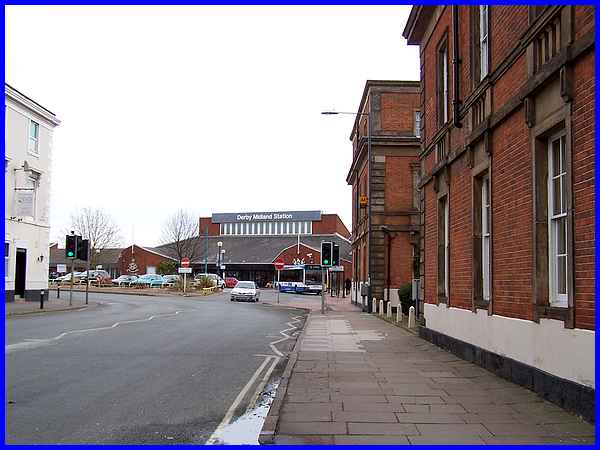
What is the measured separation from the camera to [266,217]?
119 metres

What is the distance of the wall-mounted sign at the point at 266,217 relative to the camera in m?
115

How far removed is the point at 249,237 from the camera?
103812 millimetres

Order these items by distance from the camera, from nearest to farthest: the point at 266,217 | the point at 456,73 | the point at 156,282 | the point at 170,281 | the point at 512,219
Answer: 1. the point at 512,219
2. the point at 456,73
3. the point at 156,282
4. the point at 170,281
5. the point at 266,217

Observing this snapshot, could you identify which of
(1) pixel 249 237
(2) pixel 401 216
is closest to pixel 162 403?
(2) pixel 401 216

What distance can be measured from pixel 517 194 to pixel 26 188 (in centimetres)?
2940

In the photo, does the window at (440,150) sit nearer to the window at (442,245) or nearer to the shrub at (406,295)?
the window at (442,245)

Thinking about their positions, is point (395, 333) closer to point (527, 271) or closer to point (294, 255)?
point (527, 271)

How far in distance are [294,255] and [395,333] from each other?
226 feet

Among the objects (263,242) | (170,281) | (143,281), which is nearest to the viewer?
(143,281)

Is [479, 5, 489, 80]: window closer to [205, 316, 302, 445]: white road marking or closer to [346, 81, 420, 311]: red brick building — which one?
[205, 316, 302, 445]: white road marking

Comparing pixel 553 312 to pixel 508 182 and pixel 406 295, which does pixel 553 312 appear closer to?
pixel 508 182

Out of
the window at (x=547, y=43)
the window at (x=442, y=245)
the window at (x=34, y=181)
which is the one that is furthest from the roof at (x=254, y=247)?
the window at (x=547, y=43)

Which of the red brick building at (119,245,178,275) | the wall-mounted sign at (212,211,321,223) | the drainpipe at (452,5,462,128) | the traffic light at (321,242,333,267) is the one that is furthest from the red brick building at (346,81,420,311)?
the wall-mounted sign at (212,211,321,223)

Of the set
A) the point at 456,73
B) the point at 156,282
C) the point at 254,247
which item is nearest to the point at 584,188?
the point at 456,73
